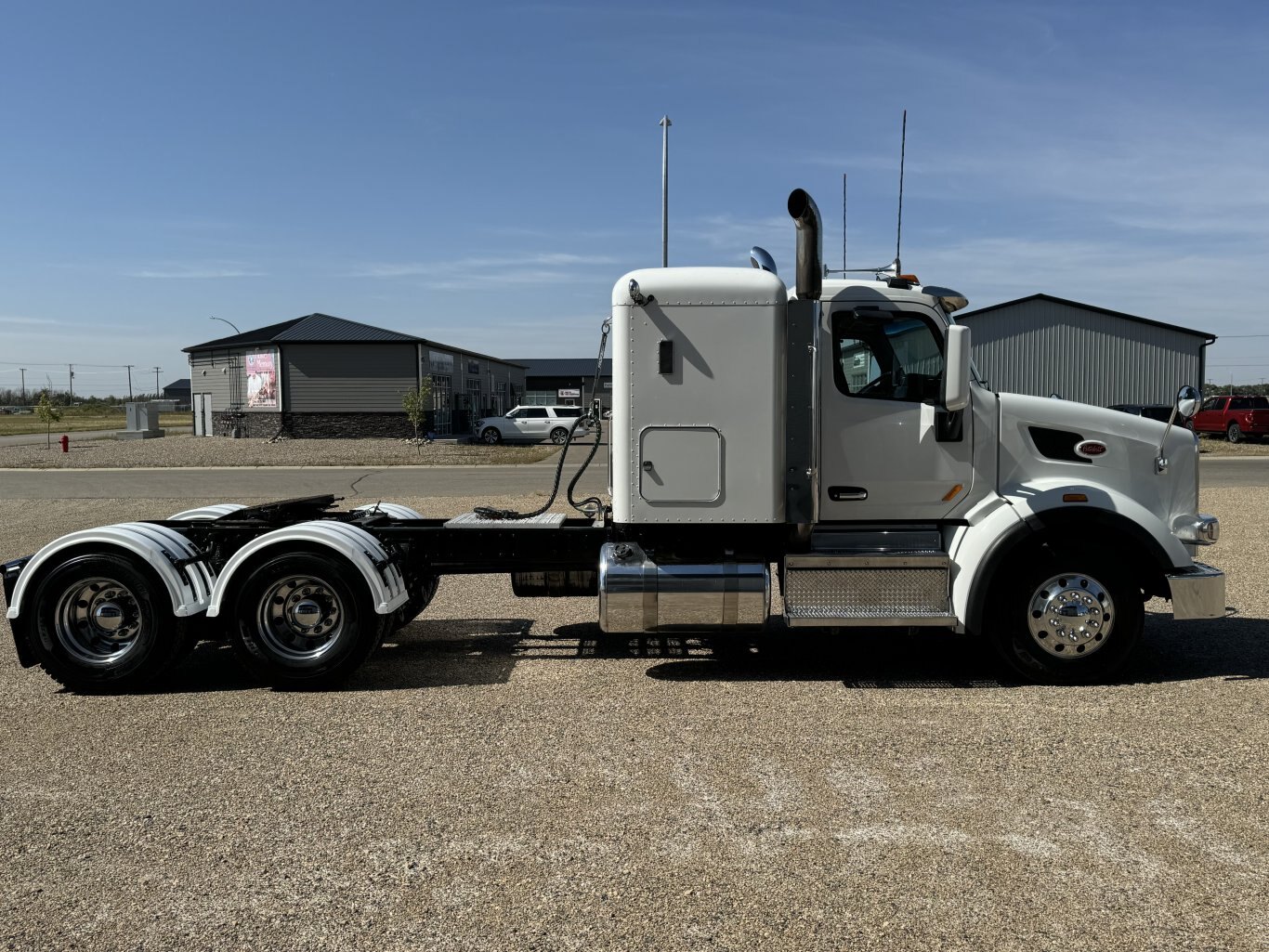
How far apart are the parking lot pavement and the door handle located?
1.23 m

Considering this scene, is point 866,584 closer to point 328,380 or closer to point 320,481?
point 320,481

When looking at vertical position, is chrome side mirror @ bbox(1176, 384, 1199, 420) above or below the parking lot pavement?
above

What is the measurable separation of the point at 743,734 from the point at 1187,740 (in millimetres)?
2400

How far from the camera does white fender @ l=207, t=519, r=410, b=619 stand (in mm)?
6570

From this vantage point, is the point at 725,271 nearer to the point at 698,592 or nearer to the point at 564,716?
the point at 698,592

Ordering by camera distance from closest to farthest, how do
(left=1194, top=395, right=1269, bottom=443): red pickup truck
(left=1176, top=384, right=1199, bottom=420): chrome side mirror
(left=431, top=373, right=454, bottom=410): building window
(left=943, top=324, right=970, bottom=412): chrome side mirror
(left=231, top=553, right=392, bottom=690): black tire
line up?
1. (left=943, top=324, right=970, bottom=412): chrome side mirror
2. (left=1176, top=384, right=1199, bottom=420): chrome side mirror
3. (left=231, top=553, right=392, bottom=690): black tire
4. (left=1194, top=395, right=1269, bottom=443): red pickup truck
5. (left=431, top=373, right=454, bottom=410): building window

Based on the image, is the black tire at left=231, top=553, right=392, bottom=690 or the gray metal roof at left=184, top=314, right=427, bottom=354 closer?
the black tire at left=231, top=553, right=392, bottom=690

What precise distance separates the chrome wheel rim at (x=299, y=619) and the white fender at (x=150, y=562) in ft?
1.53

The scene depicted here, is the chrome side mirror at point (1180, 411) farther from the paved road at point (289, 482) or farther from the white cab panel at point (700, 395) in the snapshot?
the paved road at point (289, 482)

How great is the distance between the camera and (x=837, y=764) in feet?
17.0

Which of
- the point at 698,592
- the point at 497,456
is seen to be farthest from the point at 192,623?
the point at 497,456

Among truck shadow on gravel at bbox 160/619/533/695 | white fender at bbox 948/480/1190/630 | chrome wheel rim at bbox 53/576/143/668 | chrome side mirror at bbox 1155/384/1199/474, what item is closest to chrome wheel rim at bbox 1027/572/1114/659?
white fender at bbox 948/480/1190/630

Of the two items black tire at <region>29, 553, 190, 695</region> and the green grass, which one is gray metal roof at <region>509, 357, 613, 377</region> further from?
black tire at <region>29, 553, 190, 695</region>

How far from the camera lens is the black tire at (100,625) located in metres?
6.66
